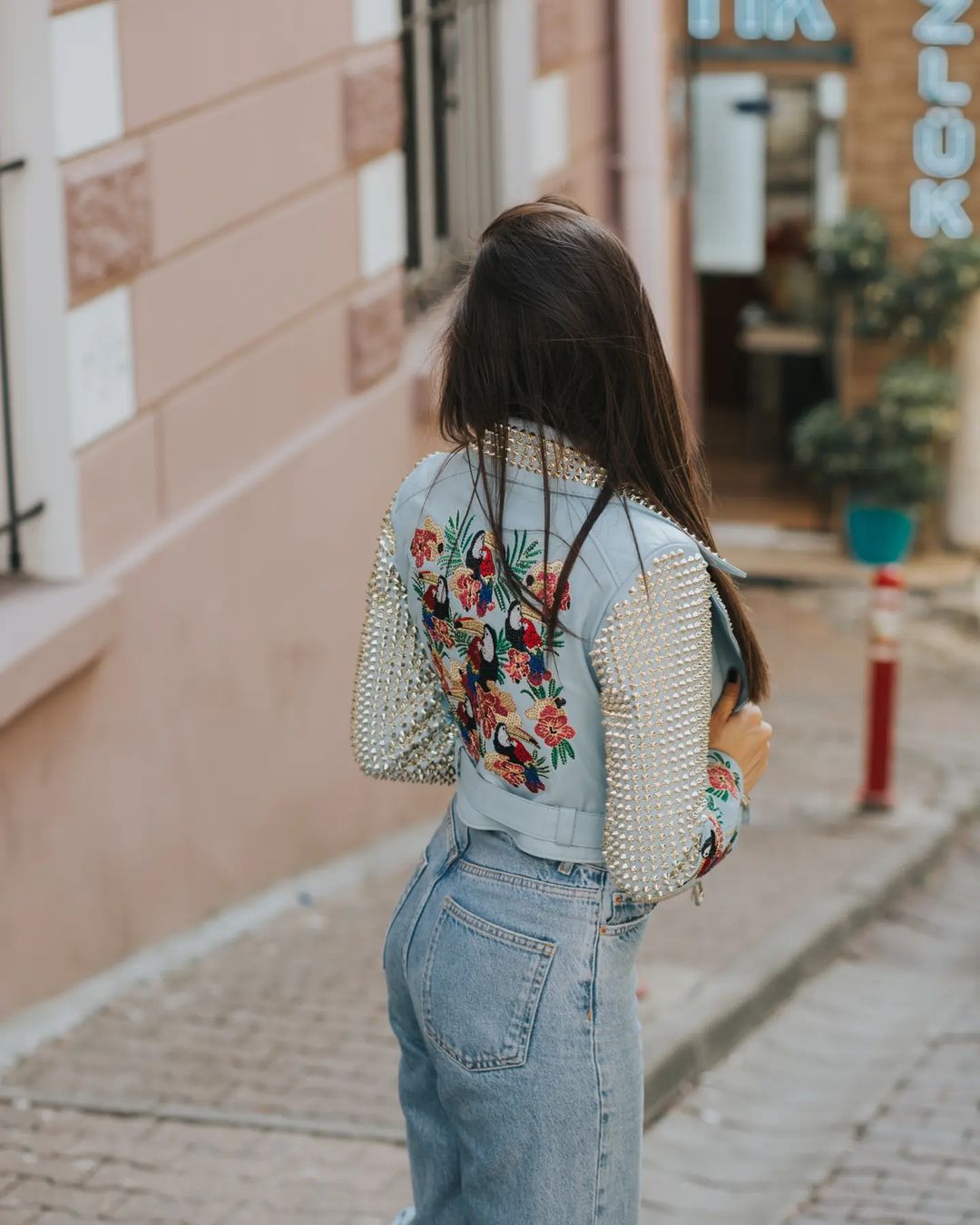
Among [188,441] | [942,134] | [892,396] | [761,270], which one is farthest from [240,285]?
[761,270]

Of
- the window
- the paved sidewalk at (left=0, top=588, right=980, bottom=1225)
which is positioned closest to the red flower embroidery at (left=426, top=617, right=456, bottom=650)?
the paved sidewalk at (left=0, top=588, right=980, bottom=1225)

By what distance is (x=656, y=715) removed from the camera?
216 cm

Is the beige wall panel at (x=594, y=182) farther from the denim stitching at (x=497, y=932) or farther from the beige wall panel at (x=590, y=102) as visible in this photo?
the denim stitching at (x=497, y=932)

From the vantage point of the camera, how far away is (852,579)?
458 inches

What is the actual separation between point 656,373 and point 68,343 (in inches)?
101

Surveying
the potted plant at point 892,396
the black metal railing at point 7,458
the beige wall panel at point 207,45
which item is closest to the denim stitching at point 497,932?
the black metal railing at point 7,458

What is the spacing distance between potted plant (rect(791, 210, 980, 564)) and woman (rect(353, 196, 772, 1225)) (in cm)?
925

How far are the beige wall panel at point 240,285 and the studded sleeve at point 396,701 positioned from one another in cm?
245

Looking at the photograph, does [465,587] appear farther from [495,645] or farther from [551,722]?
[551,722]

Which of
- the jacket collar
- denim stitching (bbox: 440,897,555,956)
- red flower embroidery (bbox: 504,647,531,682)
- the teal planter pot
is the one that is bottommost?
the teal planter pot

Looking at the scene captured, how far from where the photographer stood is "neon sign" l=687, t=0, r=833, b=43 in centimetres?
1148

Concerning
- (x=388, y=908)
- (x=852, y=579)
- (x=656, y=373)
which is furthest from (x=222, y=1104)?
(x=852, y=579)

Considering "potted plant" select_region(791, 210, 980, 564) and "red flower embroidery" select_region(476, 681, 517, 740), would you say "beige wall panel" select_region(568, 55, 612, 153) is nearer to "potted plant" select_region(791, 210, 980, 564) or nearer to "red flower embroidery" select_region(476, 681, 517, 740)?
"potted plant" select_region(791, 210, 980, 564)

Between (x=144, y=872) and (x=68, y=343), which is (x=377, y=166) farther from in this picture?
(x=144, y=872)
